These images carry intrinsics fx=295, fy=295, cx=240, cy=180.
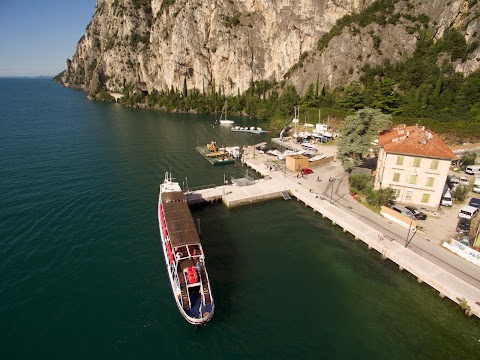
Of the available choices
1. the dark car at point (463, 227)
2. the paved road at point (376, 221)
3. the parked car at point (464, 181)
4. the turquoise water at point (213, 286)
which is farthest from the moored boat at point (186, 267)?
the parked car at point (464, 181)

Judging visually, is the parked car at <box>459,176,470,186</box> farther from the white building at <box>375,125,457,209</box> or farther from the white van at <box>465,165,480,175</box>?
the white building at <box>375,125,457,209</box>

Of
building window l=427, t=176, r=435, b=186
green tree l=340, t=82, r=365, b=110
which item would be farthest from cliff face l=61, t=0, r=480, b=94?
building window l=427, t=176, r=435, b=186

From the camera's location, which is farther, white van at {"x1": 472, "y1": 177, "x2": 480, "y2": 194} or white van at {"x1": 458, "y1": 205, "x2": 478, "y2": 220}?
white van at {"x1": 472, "y1": 177, "x2": 480, "y2": 194}

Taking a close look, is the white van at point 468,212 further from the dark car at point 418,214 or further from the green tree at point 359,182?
the green tree at point 359,182

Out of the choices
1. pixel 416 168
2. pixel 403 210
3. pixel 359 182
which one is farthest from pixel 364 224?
pixel 416 168

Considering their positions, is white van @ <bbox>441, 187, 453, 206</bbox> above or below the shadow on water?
above

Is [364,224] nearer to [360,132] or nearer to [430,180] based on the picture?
[430,180]
